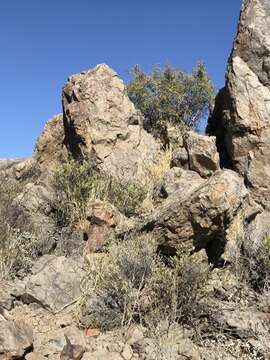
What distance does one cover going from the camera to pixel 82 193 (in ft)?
27.5

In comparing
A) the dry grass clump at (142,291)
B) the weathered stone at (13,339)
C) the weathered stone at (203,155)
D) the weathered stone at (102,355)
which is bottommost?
the weathered stone at (102,355)

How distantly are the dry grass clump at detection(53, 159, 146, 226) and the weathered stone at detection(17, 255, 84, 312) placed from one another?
4.98 ft

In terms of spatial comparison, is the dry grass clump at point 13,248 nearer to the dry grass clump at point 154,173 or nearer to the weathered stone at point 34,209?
the weathered stone at point 34,209

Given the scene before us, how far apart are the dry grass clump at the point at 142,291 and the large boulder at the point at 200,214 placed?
0.34 meters

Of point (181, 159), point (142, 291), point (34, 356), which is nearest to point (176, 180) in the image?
point (181, 159)

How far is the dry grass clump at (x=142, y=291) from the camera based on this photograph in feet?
19.0

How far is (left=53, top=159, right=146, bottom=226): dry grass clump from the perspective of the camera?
26.8 ft

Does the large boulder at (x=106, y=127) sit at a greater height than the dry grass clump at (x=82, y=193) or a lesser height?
greater

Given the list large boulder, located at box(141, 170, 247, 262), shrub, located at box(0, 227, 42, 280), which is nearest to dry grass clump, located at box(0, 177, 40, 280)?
shrub, located at box(0, 227, 42, 280)

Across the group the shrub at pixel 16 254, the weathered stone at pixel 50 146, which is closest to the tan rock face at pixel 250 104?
the shrub at pixel 16 254

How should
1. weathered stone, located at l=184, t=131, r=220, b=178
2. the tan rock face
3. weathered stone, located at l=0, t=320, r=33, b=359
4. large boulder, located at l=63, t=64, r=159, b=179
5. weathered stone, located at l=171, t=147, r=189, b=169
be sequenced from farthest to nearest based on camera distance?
large boulder, located at l=63, t=64, r=159, b=179
weathered stone, located at l=171, t=147, r=189, b=169
weathered stone, located at l=184, t=131, r=220, b=178
the tan rock face
weathered stone, located at l=0, t=320, r=33, b=359

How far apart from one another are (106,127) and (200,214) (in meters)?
4.08

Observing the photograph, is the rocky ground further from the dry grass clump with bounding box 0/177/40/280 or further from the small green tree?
the small green tree

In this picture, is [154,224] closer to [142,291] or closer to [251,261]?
[142,291]
